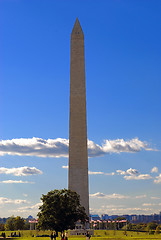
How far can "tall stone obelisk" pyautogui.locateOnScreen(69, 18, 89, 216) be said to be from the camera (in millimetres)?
62625

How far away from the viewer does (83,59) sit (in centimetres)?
6769

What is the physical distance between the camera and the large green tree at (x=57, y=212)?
41906 millimetres

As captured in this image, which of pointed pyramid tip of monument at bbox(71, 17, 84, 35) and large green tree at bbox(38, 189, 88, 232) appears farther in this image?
pointed pyramid tip of monument at bbox(71, 17, 84, 35)

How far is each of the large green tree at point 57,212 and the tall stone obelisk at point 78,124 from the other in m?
18.3

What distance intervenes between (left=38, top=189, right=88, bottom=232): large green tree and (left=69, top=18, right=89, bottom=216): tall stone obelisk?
18331mm

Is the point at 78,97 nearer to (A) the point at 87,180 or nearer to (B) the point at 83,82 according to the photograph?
(B) the point at 83,82

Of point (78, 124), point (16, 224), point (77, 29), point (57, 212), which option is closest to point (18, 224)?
point (16, 224)

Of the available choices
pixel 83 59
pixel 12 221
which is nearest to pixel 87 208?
pixel 83 59

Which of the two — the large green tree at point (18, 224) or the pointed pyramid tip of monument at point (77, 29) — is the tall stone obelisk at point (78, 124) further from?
the large green tree at point (18, 224)

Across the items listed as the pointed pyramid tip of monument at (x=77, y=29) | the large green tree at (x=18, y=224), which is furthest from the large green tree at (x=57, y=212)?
the large green tree at (x=18, y=224)

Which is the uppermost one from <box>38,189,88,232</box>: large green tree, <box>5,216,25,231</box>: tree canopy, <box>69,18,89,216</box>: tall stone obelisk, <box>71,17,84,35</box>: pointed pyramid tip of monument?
<box>71,17,84,35</box>: pointed pyramid tip of monument

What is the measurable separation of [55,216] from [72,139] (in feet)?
77.4

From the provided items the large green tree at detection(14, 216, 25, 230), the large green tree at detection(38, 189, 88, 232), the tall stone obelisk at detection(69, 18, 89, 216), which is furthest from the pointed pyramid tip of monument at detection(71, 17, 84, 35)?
the large green tree at detection(14, 216, 25, 230)

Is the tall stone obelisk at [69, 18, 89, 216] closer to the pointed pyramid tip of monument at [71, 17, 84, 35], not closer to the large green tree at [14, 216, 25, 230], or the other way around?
the pointed pyramid tip of monument at [71, 17, 84, 35]
